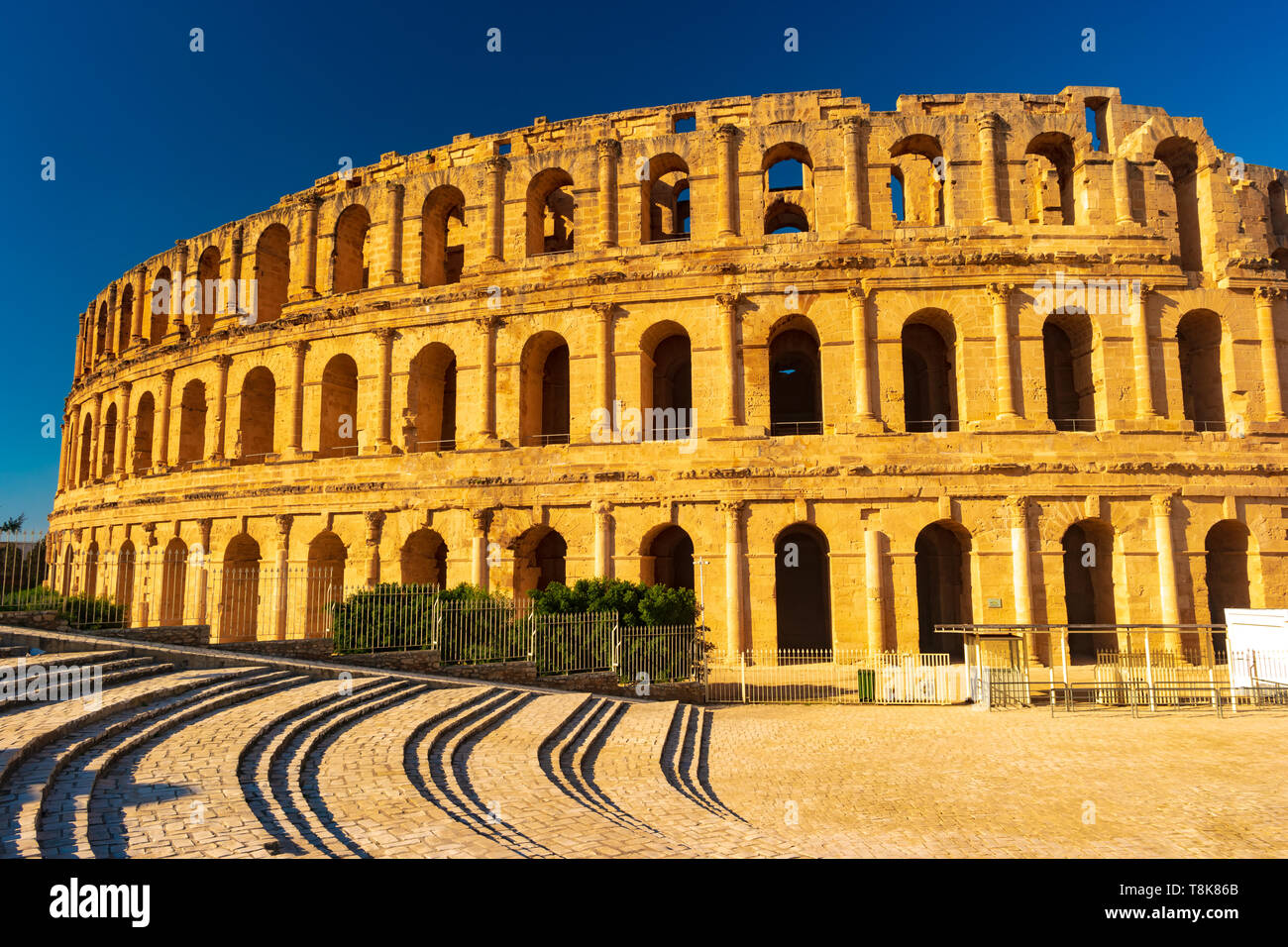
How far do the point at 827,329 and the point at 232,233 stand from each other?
71.4 ft

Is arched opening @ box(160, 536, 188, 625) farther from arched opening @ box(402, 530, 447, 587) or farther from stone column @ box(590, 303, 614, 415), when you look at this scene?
stone column @ box(590, 303, 614, 415)

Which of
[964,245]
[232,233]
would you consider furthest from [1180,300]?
[232,233]

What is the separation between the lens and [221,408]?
26.8m

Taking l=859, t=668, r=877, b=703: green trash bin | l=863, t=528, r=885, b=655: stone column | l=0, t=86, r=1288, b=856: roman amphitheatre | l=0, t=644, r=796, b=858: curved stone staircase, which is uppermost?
l=0, t=86, r=1288, b=856: roman amphitheatre

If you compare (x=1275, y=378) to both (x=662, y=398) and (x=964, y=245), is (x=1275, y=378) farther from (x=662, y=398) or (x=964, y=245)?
(x=662, y=398)

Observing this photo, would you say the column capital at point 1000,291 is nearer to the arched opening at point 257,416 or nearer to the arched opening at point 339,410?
the arched opening at point 339,410

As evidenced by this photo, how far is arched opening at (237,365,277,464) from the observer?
1045 inches

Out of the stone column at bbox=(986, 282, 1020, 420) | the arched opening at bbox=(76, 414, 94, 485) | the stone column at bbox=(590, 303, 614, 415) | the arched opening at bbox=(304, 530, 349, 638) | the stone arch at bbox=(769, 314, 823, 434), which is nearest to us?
the stone column at bbox=(986, 282, 1020, 420)

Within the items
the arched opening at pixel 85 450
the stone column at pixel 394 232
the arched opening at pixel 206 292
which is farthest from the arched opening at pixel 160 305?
the stone column at pixel 394 232

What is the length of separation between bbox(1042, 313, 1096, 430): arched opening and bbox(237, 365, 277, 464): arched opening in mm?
25640

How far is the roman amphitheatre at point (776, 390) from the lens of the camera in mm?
20406

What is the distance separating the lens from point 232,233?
91.4ft

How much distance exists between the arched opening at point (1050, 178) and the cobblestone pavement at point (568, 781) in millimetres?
15731

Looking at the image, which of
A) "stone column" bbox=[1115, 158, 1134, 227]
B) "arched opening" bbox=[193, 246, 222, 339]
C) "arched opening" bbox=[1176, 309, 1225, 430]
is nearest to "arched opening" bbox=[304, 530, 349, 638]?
"arched opening" bbox=[193, 246, 222, 339]
